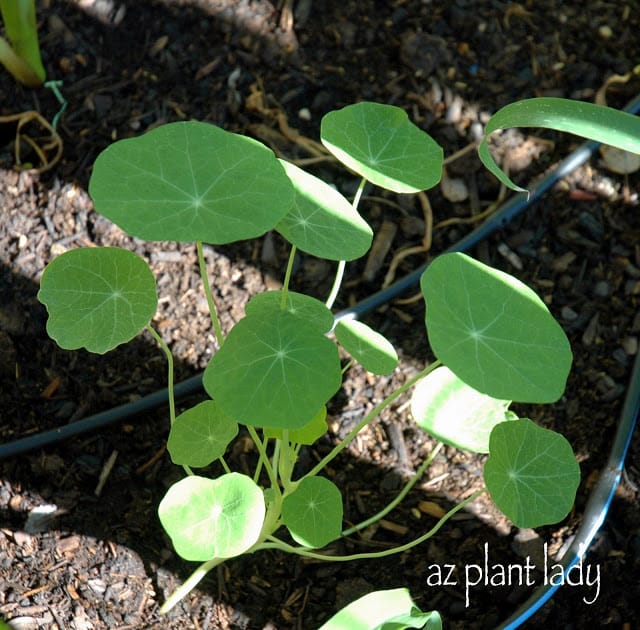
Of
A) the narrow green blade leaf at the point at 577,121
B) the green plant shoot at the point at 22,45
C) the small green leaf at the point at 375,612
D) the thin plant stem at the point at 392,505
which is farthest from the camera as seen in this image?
the green plant shoot at the point at 22,45

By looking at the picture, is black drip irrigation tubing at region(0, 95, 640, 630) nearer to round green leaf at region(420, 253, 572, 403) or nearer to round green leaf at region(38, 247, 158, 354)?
round green leaf at region(38, 247, 158, 354)

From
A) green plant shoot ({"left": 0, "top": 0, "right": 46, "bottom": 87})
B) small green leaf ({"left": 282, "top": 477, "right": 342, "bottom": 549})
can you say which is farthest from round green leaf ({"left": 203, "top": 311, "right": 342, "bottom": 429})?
green plant shoot ({"left": 0, "top": 0, "right": 46, "bottom": 87})

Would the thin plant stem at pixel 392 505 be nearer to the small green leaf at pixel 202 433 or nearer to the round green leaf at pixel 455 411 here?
the round green leaf at pixel 455 411

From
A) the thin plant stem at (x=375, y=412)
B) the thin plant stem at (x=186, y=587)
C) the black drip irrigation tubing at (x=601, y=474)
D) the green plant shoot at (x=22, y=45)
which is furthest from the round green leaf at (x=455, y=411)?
the green plant shoot at (x=22, y=45)

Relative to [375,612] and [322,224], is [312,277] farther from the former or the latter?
[375,612]

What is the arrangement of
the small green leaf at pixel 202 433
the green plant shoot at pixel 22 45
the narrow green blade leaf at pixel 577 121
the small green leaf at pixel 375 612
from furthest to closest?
the green plant shoot at pixel 22 45 < the small green leaf at pixel 202 433 < the small green leaf at pixel 375 612 < the narrow green blade leaf at pixel 577 121

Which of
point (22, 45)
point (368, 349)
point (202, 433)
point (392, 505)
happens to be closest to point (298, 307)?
point (368, 349)
